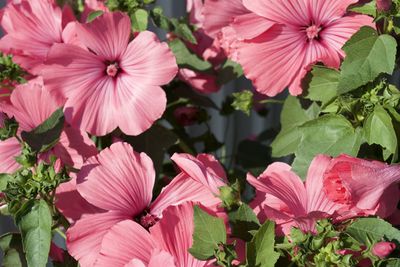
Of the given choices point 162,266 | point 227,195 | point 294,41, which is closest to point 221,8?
point 294,41

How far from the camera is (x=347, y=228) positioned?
2.58 ft

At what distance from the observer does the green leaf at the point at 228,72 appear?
45.3 inches

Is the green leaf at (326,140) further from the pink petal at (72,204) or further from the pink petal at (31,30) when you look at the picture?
the pink petal at (31,30)

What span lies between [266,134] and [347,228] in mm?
809

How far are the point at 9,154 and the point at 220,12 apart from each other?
413 millimetres

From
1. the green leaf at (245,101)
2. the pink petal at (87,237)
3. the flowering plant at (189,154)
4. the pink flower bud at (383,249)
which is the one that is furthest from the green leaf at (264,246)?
the green leaf at (245,101)

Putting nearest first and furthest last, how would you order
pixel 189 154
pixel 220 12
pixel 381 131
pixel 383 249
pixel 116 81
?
1. pixel 383 249
2. pixel 381 131
3. pixel 189 154
4. pixel 116 81
5. pixel 220 12

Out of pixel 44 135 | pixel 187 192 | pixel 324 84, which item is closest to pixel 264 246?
pixel 187 192

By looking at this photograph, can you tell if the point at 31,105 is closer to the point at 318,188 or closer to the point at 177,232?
the point at 177,232

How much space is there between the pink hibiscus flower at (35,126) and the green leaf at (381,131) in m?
0.40

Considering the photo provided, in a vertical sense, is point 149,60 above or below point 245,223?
above

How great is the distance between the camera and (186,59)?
45.3 inches

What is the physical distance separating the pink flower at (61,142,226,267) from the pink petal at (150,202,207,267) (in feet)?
0.16

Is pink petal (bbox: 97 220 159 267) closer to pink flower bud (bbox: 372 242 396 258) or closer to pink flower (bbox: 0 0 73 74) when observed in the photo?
pink flower bud (bbox: 372 242 396 258)
